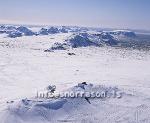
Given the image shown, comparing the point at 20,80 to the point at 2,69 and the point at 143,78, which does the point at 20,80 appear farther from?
the point at 143,78

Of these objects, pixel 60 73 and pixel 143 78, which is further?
pixel 60 73

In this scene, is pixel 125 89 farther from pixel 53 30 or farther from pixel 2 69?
pixel 53 30

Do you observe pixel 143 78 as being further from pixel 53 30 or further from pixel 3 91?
pixel 53 30

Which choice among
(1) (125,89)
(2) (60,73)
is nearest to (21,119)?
(1) (125,89)

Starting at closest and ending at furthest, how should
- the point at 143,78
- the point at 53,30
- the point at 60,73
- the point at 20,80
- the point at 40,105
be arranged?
1. the point at 40,105
2. the point at 20,80
3. the point at 143,78
4. the point at 60,73
5. the point at 53,30

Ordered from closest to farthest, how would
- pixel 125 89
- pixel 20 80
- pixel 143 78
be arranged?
pixel 125 89 → pixel 20 80 → pixel 143 78

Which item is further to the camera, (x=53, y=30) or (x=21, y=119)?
(x=53, y=30)

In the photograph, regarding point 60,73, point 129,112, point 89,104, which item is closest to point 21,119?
point 89,104

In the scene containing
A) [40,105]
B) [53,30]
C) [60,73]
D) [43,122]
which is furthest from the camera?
[53,30]

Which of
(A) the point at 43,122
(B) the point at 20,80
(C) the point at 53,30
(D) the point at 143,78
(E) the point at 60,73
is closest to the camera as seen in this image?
(A) the point at 43,122
